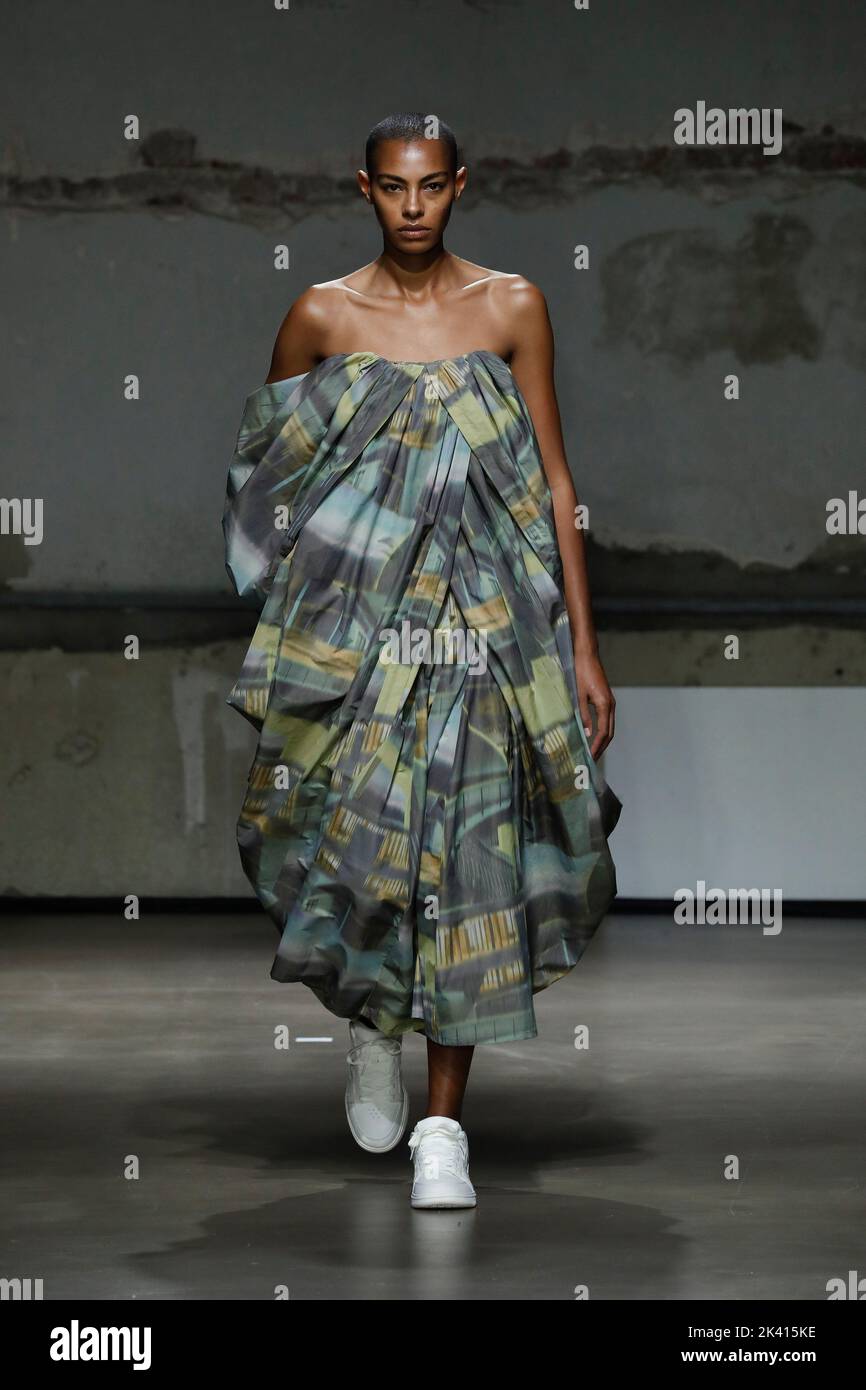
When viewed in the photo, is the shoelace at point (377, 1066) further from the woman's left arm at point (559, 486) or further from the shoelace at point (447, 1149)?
the woman's left arm at point (559, 486)

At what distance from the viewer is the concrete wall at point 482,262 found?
7012 mm

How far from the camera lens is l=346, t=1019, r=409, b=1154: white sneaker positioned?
3.36 m

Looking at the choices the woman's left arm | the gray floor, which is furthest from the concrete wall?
the woman's left arm

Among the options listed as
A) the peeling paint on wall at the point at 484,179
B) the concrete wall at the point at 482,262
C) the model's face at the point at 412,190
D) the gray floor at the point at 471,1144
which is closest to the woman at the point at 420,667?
the model's face at the point at 412,190

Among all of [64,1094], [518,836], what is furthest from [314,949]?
[64,1094]

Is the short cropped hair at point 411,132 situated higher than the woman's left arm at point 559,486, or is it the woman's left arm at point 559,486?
the short cropped hair at point 411,132

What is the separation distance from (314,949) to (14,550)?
165 inches

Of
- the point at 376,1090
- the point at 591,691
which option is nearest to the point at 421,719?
the point at 591,691

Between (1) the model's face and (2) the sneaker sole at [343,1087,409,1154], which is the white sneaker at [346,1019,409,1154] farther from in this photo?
(1) the model's face

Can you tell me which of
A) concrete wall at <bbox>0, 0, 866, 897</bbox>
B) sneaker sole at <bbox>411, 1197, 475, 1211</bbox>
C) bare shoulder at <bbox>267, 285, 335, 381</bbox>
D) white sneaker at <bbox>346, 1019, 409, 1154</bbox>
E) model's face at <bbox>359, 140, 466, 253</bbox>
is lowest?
sneaker sole at <bbox>411, 1197, 475, 1211</bbox>

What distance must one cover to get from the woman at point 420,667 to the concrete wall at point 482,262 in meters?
3.67

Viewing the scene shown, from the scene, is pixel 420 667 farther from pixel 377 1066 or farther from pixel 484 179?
pixel 484 179

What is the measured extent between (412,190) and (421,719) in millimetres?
781

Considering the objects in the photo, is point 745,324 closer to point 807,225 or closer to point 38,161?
point 807,225
